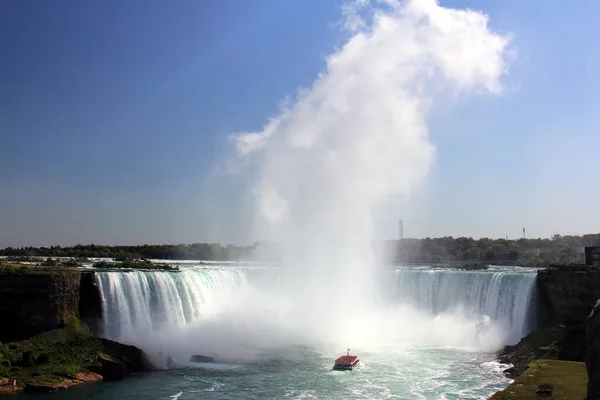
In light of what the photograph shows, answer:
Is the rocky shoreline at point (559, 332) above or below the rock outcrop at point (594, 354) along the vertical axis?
below

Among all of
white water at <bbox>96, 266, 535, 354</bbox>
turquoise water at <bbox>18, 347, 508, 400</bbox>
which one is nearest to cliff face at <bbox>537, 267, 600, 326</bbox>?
white water at <bbox>96, 266, 535, 354</bbox>

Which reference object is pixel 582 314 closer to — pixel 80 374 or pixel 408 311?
pixel 408 311

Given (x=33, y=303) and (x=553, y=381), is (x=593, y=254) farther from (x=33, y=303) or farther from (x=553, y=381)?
(x=33, y=303)

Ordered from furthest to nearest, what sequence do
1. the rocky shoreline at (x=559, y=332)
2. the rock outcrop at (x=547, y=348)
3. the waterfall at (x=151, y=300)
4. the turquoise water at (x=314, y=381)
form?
the waterfall at (x=151, y=300), the rock outcrop at (x=547, y=348), the turquoise water at (x=314, y=381), the rocky shoreline at (x=559, y=332)

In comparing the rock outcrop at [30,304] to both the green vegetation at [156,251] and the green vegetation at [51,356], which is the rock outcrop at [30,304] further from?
the green vegetation at [156,251]

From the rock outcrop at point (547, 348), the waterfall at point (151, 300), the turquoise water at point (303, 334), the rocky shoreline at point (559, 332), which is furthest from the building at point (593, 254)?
the waterfall at point (151, 300)

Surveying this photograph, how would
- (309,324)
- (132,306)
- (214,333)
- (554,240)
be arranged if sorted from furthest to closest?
(554,240) < (309,324) < (214,333) < (132,306)

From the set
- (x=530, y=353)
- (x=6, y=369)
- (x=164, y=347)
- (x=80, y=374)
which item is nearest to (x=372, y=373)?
(x=530, y=353)
